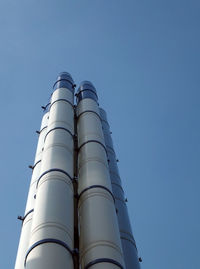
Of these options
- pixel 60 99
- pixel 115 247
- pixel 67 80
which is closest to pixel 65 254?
pixel 115 247

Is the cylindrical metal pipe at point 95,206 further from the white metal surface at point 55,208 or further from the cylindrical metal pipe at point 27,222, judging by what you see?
the cylindrical metal pipe at point 27,222

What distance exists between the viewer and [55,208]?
598cm

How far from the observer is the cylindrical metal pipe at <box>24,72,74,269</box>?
511 centimetres

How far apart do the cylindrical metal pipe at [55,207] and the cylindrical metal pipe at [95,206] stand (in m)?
0.33

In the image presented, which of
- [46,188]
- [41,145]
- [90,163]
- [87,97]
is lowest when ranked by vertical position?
[46,188]

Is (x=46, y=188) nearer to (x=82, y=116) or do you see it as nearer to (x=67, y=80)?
(x=82, y=116)

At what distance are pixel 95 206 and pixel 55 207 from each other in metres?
0.98

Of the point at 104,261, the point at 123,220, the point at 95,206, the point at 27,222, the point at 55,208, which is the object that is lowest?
the point at 104,261

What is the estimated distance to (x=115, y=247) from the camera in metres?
5.76

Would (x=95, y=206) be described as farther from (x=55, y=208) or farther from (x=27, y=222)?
(x=27, y=222)

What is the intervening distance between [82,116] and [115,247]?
565cm

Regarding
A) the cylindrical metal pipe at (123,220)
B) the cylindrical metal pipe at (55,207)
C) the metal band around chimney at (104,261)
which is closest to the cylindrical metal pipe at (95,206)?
the metal band around chimney at (104,261)

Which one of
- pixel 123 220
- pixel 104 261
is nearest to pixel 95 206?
pixel 104 261

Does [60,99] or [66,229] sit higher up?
[60,99]
